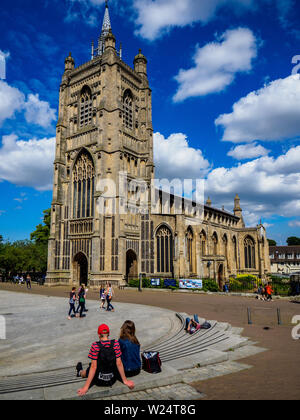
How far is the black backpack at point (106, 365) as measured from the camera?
545cm

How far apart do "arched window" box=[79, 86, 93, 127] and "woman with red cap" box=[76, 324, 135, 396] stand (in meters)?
38.2

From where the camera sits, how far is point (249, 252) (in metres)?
57.7

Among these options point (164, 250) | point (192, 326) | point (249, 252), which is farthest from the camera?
point (249, 252)

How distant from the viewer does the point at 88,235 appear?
119ft

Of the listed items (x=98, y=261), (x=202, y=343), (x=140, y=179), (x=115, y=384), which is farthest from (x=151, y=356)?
(x=140, y=179)

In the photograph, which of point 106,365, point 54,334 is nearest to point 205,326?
point 54,334

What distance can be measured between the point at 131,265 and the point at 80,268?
6976 millimetres

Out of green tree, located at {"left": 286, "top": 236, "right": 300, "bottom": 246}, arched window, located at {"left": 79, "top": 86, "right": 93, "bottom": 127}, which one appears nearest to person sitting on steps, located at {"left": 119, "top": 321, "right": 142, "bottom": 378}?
arched window, located at {"left": 79, "top": 86, "right": 93, "bottom": 127}

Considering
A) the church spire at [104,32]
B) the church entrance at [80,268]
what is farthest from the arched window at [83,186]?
the church spire at [104,32]

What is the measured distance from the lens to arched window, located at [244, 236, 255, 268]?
56.7m

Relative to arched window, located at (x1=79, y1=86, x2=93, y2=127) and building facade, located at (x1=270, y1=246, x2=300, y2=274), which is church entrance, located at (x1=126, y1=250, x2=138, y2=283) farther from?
building facade, located at (x1=270, y1=246, x2=300, y2=274)

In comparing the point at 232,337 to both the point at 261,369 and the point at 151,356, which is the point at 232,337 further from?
the point at 151,356

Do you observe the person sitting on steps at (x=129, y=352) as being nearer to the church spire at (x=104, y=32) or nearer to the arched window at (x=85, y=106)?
the arched window at (x=85, y=106)

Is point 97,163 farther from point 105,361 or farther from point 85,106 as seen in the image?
point 105,361
